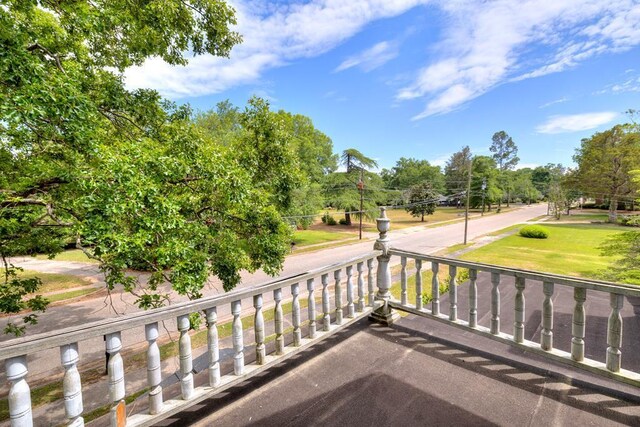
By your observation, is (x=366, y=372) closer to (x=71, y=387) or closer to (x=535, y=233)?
(x=71, y=387)

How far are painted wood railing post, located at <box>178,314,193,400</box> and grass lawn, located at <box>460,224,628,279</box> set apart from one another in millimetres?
12634

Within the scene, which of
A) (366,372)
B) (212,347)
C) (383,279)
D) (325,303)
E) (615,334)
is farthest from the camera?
(383,279)

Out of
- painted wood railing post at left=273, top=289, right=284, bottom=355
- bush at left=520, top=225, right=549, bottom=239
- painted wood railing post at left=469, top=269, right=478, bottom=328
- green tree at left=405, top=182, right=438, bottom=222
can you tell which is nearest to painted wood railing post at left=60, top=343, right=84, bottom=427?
painted wood railing post at left=273, top=289, right=284, bottom=355

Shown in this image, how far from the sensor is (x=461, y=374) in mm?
2908

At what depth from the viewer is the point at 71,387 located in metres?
1.67

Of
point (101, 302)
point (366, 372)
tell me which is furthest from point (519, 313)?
point (101, 302)

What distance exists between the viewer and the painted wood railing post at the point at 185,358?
217cm

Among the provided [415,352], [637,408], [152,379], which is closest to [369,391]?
[415,352]

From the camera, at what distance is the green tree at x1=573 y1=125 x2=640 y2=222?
2505cm

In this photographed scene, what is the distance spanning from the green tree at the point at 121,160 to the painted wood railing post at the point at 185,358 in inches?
49.8

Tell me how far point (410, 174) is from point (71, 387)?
188ft

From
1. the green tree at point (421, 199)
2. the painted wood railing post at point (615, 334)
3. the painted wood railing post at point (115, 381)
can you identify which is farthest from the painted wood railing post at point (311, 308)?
the green tree at point (421, 199)

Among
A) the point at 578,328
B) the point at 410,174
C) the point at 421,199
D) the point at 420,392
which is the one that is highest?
the point at 410,174

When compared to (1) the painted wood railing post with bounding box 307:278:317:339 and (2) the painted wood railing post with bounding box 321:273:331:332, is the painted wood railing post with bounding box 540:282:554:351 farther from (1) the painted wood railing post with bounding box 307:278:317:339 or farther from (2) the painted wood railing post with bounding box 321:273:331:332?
(1) the painted wood railing post with bounding box 307:278:317:339
